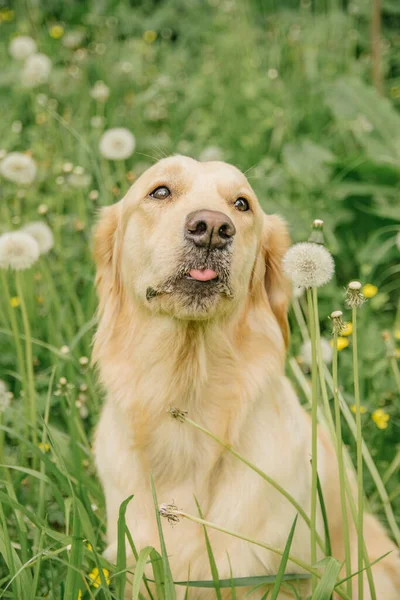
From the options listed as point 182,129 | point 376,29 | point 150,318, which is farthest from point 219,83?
point 150,318

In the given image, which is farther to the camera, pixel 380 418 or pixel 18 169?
pixel 18 169

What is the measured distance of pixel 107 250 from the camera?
8.53ft

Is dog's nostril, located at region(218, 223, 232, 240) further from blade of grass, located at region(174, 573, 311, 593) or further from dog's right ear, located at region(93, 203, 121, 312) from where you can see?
blade of grass, located at region(174, 573, 311, 593)

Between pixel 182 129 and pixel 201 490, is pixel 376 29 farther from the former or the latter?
pixel 201 490

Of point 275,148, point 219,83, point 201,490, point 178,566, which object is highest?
point 219,83

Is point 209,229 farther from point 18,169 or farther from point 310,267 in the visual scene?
point 18,169

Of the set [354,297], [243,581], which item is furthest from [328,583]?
[354,297]

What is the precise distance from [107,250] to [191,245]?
0.60 metres

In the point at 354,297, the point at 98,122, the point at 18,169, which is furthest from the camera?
the point at 98,122

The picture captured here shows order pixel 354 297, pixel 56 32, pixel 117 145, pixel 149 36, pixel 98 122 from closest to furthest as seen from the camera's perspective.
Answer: pixel 354 297, pixel 117 145, pixel 98 122, pixel 56 32, pixel 149 36

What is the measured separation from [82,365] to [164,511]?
1473 mm

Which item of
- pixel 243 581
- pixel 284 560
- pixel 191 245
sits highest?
pixel 191 245

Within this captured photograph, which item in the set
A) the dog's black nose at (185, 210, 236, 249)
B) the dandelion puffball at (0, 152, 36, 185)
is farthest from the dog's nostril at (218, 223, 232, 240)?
the dandelion puffball at (0, 152, 36, 185)

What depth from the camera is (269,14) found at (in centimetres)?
612
